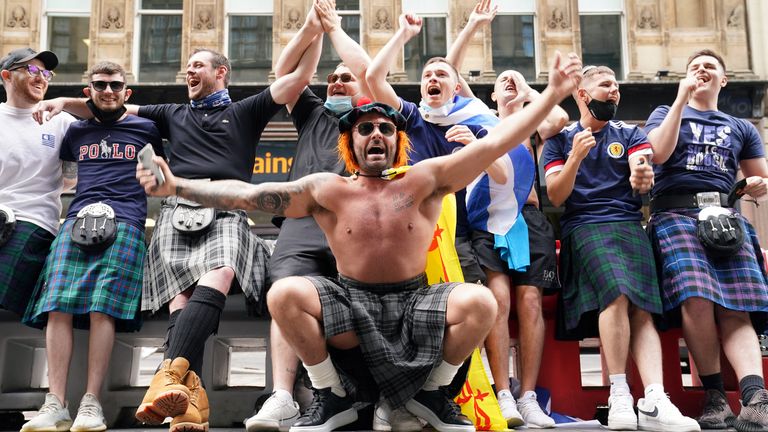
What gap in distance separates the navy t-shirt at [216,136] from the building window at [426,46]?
360 inches

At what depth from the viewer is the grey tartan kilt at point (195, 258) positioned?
13.6 ft

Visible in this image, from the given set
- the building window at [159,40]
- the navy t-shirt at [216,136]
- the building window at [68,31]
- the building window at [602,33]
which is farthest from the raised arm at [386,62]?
the building window at [68,31]

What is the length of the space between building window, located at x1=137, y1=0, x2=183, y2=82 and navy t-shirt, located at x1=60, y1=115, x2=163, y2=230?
9.15 metres

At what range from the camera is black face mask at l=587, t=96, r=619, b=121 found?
15.1 ft

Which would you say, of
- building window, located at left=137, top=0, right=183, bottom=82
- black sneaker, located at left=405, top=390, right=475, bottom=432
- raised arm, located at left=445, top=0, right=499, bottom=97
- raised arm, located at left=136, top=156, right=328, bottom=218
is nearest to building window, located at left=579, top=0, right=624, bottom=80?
building window, located at left=137, top=0, right=183, bottom=82

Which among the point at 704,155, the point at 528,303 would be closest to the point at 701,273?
the point at 704,155

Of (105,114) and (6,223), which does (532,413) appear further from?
(6,223)

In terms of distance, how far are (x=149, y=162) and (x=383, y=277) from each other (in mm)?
1264

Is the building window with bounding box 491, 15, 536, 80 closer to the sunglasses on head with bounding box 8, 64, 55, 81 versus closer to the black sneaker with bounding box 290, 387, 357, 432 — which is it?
the sunglasses on head with bounding box 8, 64, 55, 81

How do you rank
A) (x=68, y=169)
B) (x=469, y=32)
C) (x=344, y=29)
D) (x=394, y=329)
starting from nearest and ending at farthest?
1. (x=394, y=329)
2. (x=68, y=169)
3. (x=469, y=32)
4. (x=344, y=29)

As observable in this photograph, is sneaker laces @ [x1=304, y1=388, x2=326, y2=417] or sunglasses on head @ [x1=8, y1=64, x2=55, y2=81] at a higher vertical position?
sunglasses on head @ [x1=8, y1=64, x2=55, y2=81]

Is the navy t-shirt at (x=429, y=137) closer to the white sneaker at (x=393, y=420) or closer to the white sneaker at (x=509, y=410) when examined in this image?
the white sneaker at (x=509, y=410)

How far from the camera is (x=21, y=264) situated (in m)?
4.45

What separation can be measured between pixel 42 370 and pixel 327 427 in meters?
2.95
